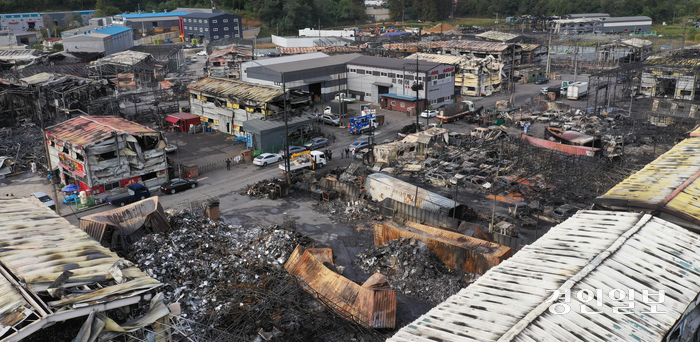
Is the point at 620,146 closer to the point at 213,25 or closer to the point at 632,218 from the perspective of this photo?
the point at 632,218

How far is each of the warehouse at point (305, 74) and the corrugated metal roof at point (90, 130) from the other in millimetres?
22141

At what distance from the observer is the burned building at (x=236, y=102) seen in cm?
4522

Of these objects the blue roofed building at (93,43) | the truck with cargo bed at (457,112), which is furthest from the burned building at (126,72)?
the truck with cargo bed at (457,112)

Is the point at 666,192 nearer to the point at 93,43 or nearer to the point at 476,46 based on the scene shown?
the point at 476,46

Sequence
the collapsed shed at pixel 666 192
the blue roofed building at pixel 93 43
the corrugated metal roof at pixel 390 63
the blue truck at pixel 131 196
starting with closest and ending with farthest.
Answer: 1. the collapsed shed at pixel 666 192
2. the blue truck at pixel 131 196
3. the corrugated metal roof at pixel 390 63
4. the blue roofed building at pixel 93 43

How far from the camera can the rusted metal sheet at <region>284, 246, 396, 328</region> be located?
747 inches

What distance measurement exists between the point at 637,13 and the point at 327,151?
378 ft

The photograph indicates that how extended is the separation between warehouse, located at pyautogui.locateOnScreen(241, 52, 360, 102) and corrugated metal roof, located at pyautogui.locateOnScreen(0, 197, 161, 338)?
35.8m

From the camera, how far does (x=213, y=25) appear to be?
108688 millimetres

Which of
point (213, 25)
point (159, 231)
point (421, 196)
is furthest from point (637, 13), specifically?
point (159, 231)

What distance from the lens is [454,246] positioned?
74.9 ft

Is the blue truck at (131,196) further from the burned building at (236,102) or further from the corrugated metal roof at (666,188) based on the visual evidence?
the corrugated metal roof at (666,188)

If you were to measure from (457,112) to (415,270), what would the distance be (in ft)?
103

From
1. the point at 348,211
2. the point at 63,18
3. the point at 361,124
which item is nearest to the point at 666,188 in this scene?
the point at 348,211
